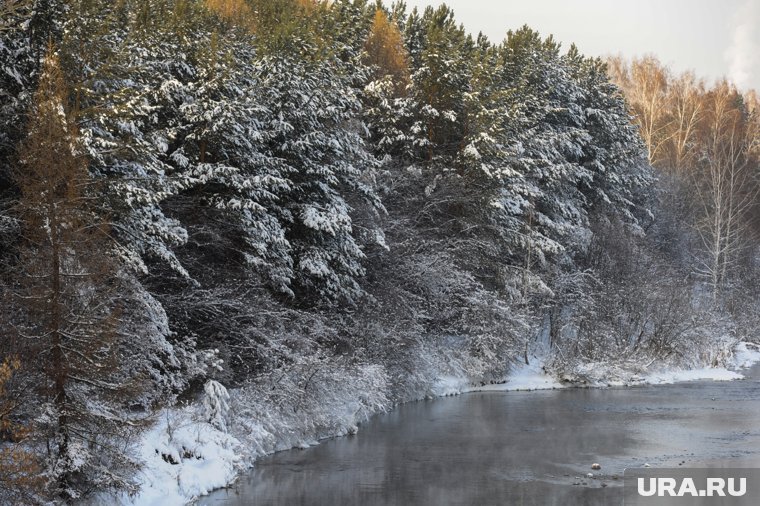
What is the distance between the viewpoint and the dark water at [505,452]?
589 inches

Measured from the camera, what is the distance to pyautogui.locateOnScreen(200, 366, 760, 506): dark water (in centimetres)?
1497

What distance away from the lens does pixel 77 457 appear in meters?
11.9

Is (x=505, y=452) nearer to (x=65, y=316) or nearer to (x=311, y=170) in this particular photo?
(x=311, y=170)

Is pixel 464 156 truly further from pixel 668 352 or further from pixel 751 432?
pixel 751 432

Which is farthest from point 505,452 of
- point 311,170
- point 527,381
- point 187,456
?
point 527,381

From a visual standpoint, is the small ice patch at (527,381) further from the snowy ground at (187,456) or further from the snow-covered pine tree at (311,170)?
the snowy ground at (187,456)

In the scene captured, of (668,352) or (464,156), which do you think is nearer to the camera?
(464,156)

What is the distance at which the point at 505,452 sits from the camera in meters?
19.0

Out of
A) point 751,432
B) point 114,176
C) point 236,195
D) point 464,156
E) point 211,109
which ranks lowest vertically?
point 751,432

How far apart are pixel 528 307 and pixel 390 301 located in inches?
386

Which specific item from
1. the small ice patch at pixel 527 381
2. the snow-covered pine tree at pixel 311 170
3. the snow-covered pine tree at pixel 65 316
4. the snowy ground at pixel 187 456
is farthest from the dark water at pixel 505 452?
the snow-covered pine tree at pixel 311 170

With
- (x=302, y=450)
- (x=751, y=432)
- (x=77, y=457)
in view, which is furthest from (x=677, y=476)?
(x=77, y=457)

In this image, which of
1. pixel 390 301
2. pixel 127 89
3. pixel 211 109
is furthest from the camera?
pixel 390 301

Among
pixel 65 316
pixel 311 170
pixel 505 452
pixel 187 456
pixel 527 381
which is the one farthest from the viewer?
pixel 527 381
